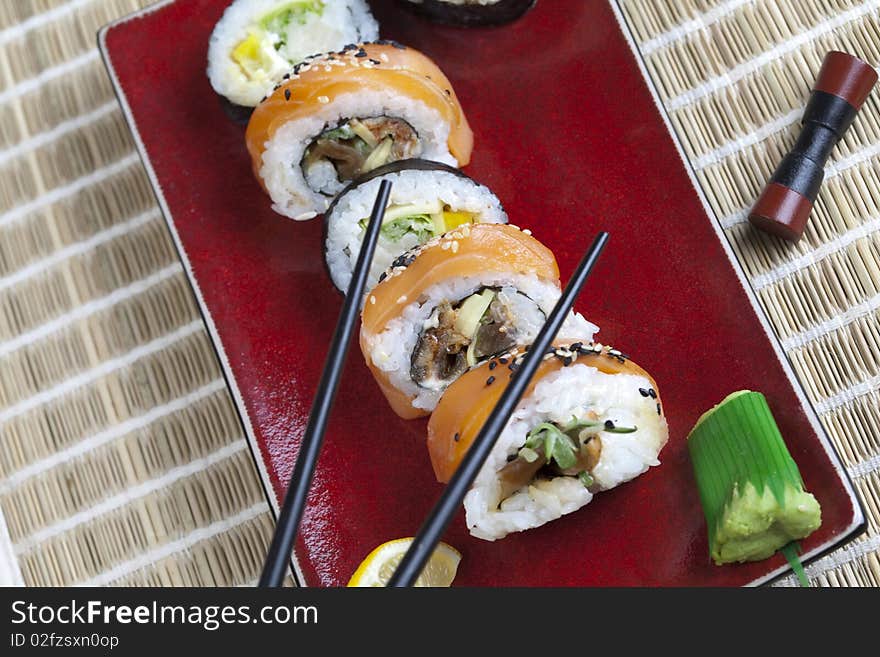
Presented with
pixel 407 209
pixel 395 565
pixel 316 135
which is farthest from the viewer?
pixel 316 135

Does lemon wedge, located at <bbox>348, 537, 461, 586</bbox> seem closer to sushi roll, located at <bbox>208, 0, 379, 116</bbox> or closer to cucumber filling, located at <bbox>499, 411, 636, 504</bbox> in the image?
cucumber filling, located at <bbox>499, 411, 636, 504</bbox>

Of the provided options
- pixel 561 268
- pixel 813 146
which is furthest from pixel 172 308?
pixel 813 146

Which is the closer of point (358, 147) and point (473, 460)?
point (473, 460)

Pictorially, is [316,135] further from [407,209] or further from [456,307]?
[456,307]

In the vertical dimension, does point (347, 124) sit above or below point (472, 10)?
below

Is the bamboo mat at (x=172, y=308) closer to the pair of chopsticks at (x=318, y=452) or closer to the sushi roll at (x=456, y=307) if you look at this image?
the sushi roll at (x=456, y=307)

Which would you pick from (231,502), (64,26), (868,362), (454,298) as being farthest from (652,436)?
(64,26)

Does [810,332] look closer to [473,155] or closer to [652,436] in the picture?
[652,436]
